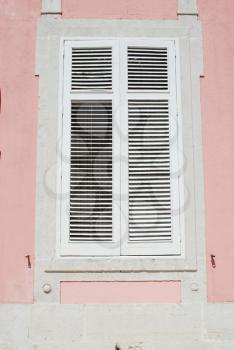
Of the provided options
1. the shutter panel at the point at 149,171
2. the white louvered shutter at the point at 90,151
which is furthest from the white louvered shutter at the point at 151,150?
the white louvered shutter at the point at 90,151

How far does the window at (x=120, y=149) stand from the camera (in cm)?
572

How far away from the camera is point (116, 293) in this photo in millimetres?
5586

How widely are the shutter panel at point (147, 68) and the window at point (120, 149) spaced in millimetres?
11

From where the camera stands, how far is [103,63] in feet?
19.9

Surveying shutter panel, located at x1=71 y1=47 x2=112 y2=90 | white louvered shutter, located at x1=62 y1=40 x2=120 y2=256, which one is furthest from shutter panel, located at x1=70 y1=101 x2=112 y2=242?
shutter panel, located at x1=71 y1=47 x2=112 y2=90
